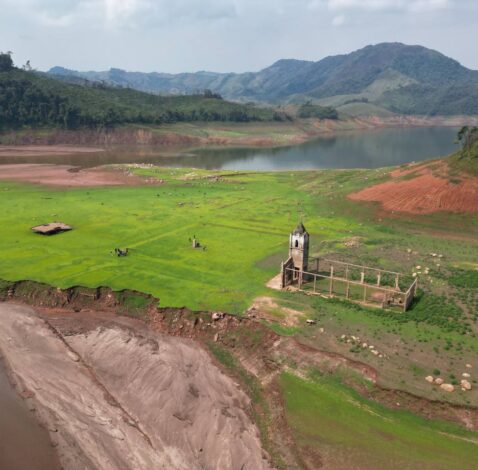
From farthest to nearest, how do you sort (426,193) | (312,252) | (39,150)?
1. (39,150)
2. (426,193)
3. (312,252)

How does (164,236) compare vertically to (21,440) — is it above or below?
above

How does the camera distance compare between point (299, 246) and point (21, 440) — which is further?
point (299, 246)

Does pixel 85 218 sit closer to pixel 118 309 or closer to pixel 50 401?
pixel 118 309

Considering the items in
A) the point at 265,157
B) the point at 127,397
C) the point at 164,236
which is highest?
the point at 265,157

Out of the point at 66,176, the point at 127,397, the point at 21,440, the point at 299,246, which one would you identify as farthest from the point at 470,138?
the point at 21,440

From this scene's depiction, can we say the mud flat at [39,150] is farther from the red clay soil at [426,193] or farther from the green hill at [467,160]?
the green hill at [467,160]

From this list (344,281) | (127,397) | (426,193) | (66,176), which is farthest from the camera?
(66,176)

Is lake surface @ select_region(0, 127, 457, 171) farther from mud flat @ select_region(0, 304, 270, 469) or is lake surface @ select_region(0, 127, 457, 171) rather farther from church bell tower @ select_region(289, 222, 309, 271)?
mud flat @ select_region(0, 304, 270, 469)

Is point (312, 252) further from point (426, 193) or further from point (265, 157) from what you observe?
point (265, 157)

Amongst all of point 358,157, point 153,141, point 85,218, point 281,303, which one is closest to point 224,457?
point 281,303
